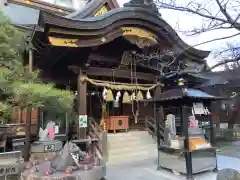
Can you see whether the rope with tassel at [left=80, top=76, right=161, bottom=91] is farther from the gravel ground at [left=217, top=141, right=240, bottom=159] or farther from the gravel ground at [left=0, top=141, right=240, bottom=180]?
the gravel ground at [left=217, top=141, right=240, bottom=159]

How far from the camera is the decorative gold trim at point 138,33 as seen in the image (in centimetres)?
854

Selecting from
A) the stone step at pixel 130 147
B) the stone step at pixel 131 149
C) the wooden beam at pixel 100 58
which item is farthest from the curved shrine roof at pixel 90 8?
the stone step at pixel 131 149

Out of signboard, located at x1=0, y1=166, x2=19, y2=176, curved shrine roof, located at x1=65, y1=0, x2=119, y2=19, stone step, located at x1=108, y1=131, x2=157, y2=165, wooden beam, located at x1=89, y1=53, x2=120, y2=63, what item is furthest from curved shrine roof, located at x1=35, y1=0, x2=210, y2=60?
stone step, located at x1=108, y1=131, x2=157, y2=165

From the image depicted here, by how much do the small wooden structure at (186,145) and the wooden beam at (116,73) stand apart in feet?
9.39

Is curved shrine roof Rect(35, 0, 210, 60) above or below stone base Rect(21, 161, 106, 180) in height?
above

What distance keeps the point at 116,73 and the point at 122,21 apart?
2.16 meters

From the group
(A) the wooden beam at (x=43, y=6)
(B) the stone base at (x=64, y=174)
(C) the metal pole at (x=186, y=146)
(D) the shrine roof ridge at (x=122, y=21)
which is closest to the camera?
(B) the stone base at (x=64, y=174)

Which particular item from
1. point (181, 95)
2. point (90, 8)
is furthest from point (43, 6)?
point (181, 95)

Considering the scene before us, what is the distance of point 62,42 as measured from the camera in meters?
6.93

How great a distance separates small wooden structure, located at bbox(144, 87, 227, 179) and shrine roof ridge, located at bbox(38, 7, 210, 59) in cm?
201

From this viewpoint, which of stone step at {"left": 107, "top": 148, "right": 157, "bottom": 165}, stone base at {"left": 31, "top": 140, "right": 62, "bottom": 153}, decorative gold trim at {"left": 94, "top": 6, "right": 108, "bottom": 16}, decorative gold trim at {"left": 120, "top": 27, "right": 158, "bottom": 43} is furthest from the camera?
decorative gold trim at {"left": 94, "top": 6, "right": 108, "bottom": 16}

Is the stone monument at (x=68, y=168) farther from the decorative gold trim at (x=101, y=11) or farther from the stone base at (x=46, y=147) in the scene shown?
the decorative gold trim at (x=101, y=11)

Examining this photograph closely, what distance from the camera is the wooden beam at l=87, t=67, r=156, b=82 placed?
8.72 meters

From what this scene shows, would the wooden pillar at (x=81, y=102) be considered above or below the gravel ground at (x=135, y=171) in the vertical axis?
above
